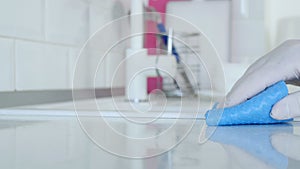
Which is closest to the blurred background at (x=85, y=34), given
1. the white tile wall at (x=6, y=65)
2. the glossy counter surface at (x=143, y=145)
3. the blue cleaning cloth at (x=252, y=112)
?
the white tile wall at (x=6, y=65)

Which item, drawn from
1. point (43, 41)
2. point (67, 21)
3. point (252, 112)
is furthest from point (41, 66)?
point (252, 112)

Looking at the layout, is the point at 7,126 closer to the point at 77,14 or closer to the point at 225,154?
the point at 225,154

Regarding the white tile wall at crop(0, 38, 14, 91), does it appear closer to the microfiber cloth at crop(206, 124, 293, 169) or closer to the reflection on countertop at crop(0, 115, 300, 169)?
the reflection on countertop at crop(0, 115, 300, 169)

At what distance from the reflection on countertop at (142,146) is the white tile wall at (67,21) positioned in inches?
14.1

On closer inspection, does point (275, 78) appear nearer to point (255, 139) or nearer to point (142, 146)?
point (255, 139)

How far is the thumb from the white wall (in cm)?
44

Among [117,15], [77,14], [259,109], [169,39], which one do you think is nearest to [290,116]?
[259,109]

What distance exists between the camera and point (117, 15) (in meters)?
1.19

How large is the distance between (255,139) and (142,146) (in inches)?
5.4

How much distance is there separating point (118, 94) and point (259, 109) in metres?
0.69

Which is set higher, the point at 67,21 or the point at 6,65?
the point at 67,21

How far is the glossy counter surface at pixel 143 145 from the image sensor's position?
244 mm

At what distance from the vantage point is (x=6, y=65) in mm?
659

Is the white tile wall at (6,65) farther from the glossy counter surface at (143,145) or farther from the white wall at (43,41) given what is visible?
the glossy counter surface at (143,145)
